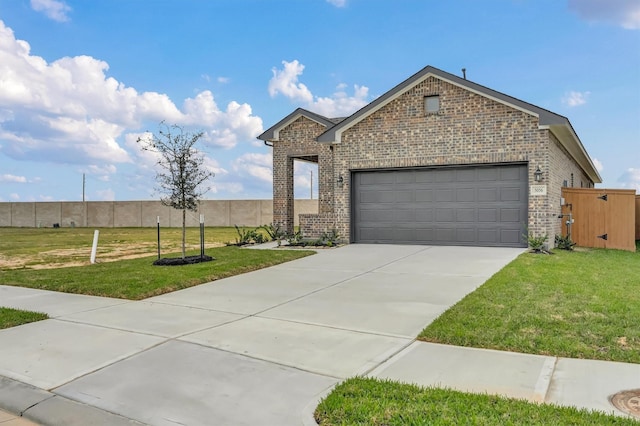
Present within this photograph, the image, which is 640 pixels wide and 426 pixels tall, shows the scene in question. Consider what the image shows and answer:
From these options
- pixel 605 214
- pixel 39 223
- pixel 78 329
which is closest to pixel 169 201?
pixel 78 329

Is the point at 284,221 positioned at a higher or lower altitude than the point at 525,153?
lower

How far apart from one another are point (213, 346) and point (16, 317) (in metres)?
3.36

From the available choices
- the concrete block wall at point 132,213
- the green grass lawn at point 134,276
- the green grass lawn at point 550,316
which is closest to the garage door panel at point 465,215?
the green grass lawn at point 550,316

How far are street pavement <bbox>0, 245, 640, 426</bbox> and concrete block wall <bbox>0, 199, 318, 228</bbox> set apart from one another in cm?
2922

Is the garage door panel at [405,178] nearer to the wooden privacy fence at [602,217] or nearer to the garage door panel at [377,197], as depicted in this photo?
the garage door panel at [377,197]

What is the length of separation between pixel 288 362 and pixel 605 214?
1521cm

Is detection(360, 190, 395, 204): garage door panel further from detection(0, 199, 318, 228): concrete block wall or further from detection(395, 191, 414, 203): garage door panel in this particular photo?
detection(0, 199, 318, 228): concrete block wall

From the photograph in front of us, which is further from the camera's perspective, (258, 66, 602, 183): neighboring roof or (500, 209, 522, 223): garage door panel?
(500, 209, 522, 223): garage door panel

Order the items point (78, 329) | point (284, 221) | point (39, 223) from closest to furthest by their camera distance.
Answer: point (78, 329) → point (284, 221) → point (39, 223)

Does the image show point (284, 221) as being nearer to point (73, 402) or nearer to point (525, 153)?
point (525, 153)

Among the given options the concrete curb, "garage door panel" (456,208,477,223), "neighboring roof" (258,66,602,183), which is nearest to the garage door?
"garage door panel" (456,208,477,223)

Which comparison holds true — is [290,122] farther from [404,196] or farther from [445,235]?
[445,235]

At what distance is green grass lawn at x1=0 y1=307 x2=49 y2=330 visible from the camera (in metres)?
6.30

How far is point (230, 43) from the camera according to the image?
47.4ft
